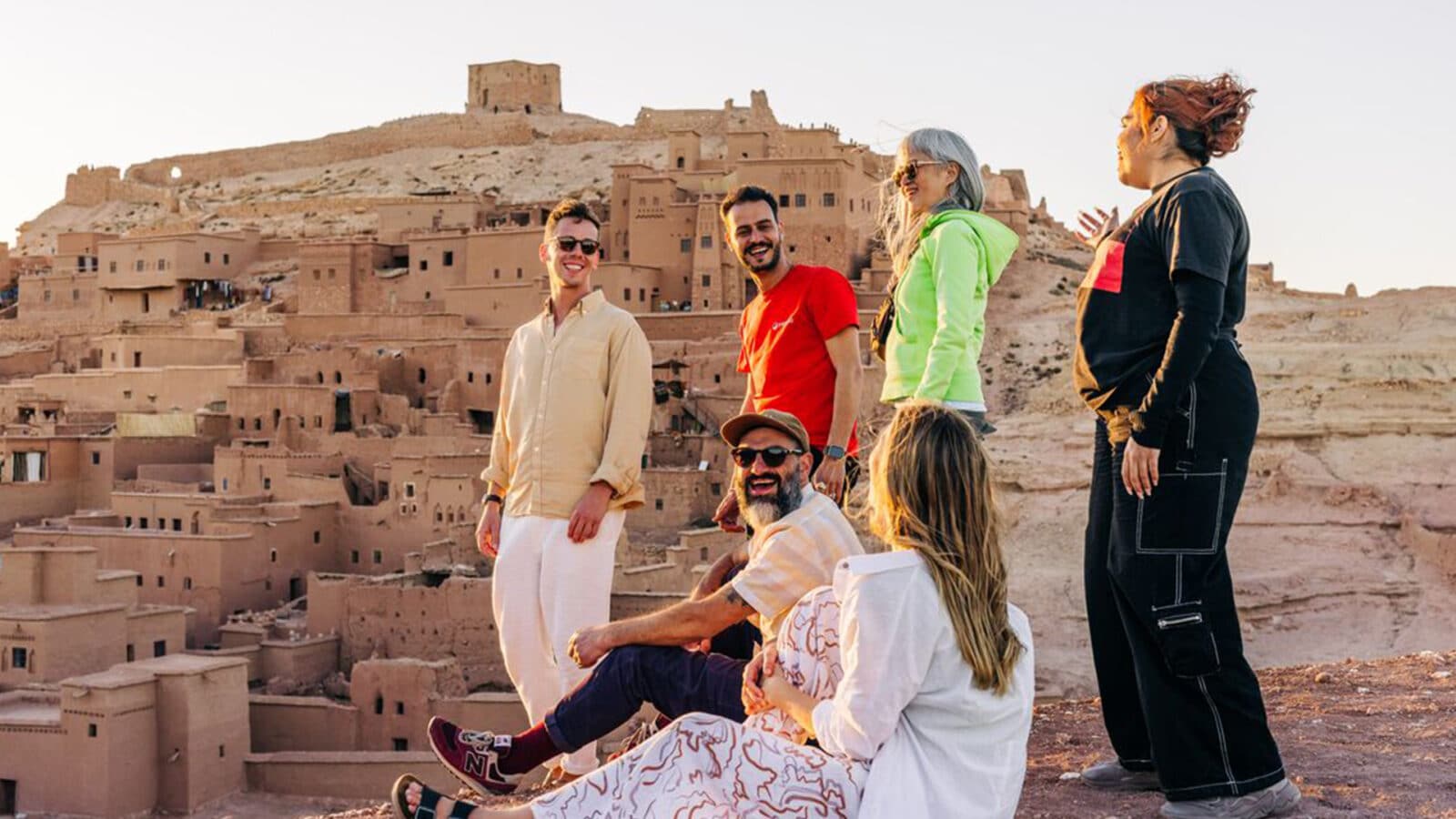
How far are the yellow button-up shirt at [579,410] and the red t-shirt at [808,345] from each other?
527mm

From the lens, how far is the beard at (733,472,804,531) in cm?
475

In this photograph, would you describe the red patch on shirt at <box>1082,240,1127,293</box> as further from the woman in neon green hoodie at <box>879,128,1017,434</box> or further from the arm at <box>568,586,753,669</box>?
the arm at <box>568,586,753,669</box>

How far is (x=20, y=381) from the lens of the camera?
35.9 meters

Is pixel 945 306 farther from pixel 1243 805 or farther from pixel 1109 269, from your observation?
pixel 1243 805

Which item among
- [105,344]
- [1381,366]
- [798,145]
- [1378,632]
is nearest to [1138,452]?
[1378,632]

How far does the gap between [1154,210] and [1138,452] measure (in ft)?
2.49

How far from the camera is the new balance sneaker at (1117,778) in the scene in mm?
5000

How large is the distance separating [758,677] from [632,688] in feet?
2.28

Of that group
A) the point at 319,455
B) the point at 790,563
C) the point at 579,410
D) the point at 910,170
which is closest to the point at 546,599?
the point at 579,410

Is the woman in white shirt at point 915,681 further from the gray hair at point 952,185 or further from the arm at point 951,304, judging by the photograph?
the gray hair at point 952,185

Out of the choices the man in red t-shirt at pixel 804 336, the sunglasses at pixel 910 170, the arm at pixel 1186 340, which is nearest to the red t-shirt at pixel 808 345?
the man in red t-shirt at pixel 804 336

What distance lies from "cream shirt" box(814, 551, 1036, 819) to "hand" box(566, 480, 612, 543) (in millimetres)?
2267

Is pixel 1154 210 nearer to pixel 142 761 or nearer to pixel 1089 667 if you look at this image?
pixel 1089 667

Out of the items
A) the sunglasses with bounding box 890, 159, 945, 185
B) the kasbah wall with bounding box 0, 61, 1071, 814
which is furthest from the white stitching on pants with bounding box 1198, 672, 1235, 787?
the kasbah wall with bounding box 0, 61, 1071, 814
